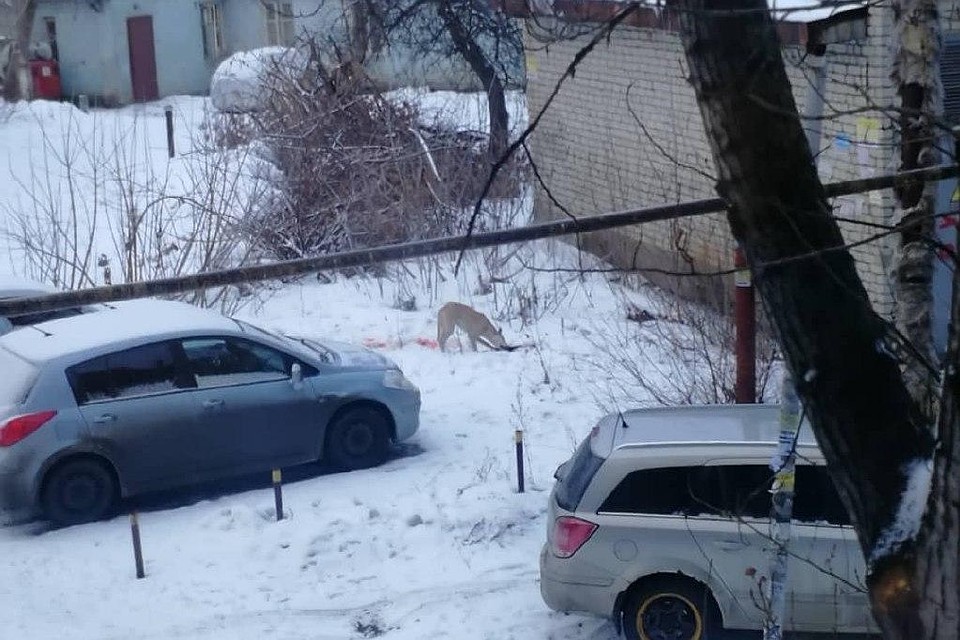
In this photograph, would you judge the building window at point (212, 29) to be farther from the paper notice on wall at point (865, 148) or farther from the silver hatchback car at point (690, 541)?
the silver hatchback car at point (690, 541)

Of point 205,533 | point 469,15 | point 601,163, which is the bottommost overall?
point 205,533

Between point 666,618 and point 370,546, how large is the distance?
2813 millimetres

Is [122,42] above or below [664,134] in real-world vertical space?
above

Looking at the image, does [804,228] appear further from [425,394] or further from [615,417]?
[425,394]

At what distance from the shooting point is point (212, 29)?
1790 inches

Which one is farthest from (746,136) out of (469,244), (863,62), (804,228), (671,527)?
(863,62)

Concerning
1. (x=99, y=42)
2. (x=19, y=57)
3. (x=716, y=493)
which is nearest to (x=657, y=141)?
(x=716, y=493)

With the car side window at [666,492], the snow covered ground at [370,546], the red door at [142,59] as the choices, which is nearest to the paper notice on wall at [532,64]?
the snow covered ground at [370,546]

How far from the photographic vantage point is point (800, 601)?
7289 mm

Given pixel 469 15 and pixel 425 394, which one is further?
pixel 469 15

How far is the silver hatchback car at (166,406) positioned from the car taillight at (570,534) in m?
4.05

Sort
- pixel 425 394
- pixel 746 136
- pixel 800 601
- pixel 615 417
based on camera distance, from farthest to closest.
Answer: pixel 425 394 < pixel 615 417 < pixel 800 601 < pixel 746 136

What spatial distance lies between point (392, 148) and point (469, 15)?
20.3ft

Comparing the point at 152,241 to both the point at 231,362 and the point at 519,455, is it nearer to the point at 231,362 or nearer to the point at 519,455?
the point at 231,362
